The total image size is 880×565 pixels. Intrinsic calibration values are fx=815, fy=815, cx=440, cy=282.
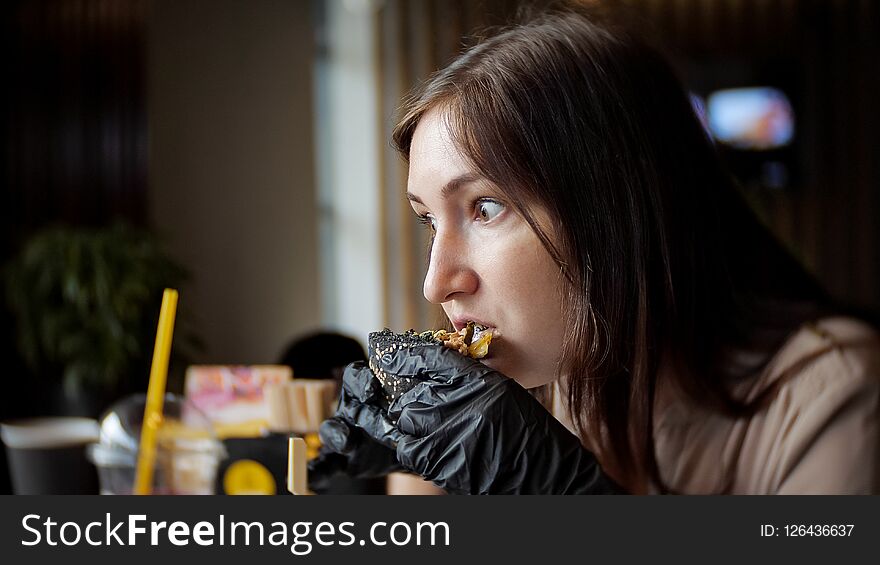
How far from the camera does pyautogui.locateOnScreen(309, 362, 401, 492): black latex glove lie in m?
0.54

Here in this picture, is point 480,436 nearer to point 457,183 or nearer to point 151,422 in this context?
point 457,183

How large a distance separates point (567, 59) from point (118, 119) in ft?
10.8

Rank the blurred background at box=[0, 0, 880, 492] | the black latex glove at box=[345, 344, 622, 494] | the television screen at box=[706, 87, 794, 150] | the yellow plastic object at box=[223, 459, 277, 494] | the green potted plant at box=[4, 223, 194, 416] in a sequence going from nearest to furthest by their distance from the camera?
the black latex glove at box=[345, 344, 622, 494], the yellow plastic object at box=[223, 459, 277, 494], the green potted plant at box=[4, 223, 194, 416], the blurred background at box=[0, 0, 880, 492], the television screen at box=[706, 87, 794, 150]

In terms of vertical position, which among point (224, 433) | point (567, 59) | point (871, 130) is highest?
point (871, 130)

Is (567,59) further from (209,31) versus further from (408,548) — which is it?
(209,31)

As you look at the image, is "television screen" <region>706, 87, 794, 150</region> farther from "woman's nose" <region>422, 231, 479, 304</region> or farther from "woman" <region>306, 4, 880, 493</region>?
"woman's nose" <region>422, 231, 479, 304</region>

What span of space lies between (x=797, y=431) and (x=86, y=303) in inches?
92.4

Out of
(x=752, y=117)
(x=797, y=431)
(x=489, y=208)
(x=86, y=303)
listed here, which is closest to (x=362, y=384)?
(x=489, y=208)

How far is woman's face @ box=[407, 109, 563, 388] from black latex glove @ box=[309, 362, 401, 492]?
0.08 meters

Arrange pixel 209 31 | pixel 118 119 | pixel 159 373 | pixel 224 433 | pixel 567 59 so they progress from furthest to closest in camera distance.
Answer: pixel 209 31, pixel 118 119, pixel 224 433, pixel 159 373, pixel 567 59

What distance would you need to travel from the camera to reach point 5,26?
3.08m

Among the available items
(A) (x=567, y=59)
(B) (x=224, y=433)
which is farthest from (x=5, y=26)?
(A) (x=567, y=59)

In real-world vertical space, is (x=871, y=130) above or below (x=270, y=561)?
above

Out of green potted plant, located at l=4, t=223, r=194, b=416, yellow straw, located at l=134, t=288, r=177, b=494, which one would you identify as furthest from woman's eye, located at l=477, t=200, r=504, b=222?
green potted plant, located at l=4, t=223, r=194, b=416
